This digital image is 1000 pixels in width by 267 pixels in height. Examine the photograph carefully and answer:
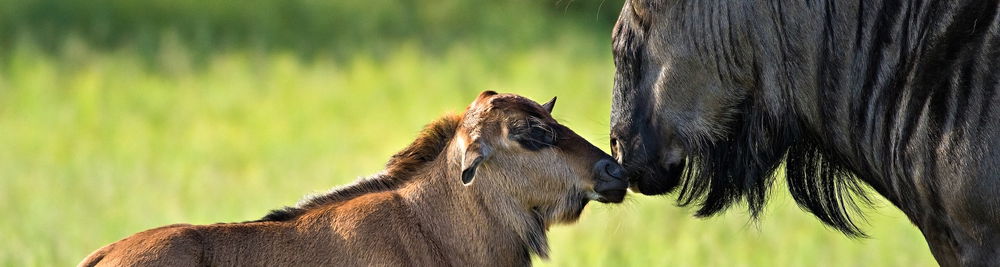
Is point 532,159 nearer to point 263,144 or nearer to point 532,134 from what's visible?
point 532,134

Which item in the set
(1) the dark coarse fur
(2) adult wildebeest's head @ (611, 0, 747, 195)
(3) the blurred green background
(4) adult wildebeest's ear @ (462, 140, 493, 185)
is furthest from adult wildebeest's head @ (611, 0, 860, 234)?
(3) the blurred green background

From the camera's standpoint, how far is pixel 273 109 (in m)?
14.0

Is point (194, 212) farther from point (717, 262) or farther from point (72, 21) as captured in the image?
point (72, 21)

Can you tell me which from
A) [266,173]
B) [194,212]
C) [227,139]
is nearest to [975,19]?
[194,212]

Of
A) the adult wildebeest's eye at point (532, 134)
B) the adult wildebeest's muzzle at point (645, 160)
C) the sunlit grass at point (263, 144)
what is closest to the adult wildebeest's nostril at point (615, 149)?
the adult wildebeest's muzzle at point (645, 160)

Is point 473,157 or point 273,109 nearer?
point 473,157

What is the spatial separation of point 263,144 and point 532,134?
7.58 m

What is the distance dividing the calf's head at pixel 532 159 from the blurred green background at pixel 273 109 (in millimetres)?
802

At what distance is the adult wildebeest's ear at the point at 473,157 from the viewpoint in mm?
5379

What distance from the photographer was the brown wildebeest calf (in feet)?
17.8

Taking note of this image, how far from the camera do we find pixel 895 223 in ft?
32.2

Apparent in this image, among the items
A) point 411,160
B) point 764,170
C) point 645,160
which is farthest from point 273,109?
point 764,170

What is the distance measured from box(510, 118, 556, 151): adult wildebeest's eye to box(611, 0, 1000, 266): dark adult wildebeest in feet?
0.90

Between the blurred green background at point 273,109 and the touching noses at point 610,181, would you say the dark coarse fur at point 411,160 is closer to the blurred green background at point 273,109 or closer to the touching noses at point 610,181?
the touching noses at point 610,181
